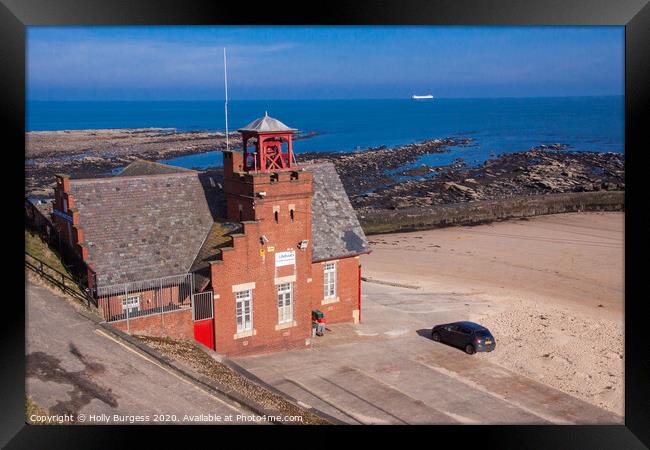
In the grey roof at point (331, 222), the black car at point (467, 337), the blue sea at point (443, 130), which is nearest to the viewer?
the black car at point (467, 337)

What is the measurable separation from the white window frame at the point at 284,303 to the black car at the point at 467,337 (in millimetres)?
6602

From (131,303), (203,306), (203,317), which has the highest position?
(131,303)

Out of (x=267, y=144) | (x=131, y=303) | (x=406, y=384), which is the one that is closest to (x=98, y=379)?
(x=131, y=303)

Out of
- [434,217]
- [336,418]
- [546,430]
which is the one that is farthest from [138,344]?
[434,217]

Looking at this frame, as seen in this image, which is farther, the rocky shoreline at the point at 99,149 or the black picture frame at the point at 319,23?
the rocky shoreline at the point at 99,149

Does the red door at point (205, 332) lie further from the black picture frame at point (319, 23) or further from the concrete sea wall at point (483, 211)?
the concrete sea wall at point (483, 211)

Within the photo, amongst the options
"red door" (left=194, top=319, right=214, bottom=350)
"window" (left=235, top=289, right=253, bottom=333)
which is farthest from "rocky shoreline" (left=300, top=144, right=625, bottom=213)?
"red door" (left=194, top=319, right=214, bottom=350)

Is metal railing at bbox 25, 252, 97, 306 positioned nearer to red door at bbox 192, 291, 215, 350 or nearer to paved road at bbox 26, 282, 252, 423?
paved road at bbox 26, 282, 252, 423

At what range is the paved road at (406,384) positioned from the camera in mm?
22172

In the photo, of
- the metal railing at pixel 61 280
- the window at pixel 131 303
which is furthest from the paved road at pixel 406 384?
the metal railing at pixel 61 280

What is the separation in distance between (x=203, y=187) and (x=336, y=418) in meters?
11.7

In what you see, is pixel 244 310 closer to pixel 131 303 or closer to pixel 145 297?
pixel 145 297

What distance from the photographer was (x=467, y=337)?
27.9 meters

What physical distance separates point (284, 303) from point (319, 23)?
13.0m
